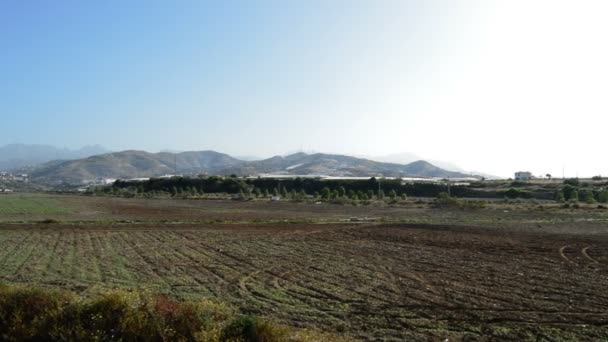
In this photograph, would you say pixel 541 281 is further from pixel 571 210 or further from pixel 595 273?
pixel 571 210

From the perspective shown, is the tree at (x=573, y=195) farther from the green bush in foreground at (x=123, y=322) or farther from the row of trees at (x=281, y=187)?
the green bush in foreground at (x=123, y=322)

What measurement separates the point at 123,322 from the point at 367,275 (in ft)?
33.8

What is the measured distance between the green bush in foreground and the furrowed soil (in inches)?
118

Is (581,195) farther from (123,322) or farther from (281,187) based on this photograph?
(123,322)

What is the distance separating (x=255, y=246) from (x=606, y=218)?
120 ft

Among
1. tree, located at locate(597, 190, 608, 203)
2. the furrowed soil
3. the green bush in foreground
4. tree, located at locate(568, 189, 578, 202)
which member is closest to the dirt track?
the furrowed soil

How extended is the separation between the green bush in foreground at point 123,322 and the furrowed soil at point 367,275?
2991 millimetres

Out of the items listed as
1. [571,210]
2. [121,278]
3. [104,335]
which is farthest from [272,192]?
[104,335]

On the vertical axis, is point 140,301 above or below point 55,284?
above

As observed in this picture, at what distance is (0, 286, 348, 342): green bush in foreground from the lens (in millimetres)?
8258

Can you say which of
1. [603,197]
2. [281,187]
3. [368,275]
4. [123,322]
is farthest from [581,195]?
[123,322]

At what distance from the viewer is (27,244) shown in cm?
2698

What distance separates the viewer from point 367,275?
693 inches

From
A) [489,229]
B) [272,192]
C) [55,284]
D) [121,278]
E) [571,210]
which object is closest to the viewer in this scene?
[55,284]
